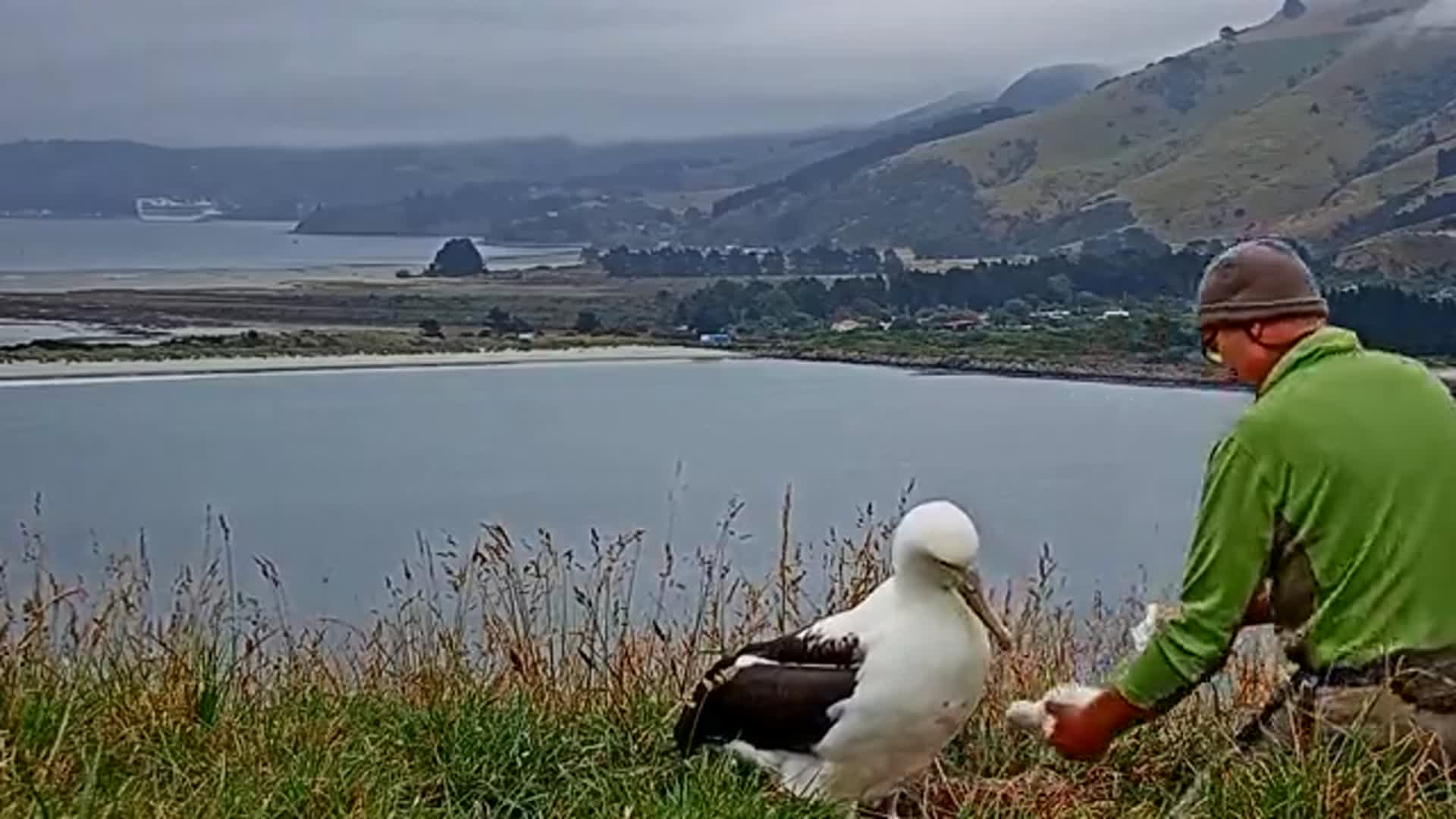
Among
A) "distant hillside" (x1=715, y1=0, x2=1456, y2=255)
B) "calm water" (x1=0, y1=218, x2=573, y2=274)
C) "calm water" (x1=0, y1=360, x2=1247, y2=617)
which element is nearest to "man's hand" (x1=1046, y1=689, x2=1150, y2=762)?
"calm water" (x1=0, y1=360, x2=1247, y2=617)

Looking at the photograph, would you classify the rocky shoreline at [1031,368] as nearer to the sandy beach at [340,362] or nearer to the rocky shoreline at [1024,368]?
the rocky shoreline at [1024,368]

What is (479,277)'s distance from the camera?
42562 millimetres

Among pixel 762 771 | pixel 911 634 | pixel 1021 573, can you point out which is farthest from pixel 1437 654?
pixel 1021 573

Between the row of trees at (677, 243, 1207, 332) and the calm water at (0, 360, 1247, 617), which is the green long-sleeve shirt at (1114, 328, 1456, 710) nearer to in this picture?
the calm water at (0, 360, 1247, 617)

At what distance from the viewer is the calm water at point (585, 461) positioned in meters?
8.57

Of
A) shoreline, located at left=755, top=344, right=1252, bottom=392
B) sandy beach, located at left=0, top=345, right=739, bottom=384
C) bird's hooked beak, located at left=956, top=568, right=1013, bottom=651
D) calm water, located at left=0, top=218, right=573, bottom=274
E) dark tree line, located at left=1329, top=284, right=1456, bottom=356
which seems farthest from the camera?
calm water, located at left=0, top=218, right=573, bottom=274

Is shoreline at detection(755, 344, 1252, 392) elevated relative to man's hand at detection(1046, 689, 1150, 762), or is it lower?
lower

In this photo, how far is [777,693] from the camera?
4.54 meters

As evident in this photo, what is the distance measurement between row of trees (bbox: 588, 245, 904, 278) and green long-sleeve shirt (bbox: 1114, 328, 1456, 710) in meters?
30.8

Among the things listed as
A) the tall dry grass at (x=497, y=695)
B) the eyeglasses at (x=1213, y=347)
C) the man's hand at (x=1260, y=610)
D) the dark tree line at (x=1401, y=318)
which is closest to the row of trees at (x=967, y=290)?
the dark tree line at (x=1401, y=318)

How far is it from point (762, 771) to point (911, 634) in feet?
1.66

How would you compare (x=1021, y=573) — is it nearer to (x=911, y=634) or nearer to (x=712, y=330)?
(x=911, y=634)

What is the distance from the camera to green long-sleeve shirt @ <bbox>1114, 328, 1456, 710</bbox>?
4031 millimetres

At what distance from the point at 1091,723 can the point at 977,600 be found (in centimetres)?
37
